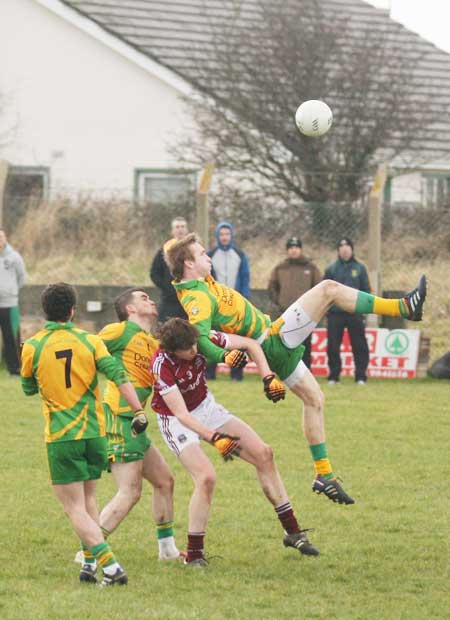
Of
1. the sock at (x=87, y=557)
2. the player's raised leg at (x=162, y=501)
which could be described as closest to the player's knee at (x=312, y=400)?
the player's raised leg at (x=162, y=501)

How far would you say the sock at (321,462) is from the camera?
8797mm

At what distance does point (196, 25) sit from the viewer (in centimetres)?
2762

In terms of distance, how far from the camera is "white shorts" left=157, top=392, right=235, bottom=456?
8094 mm

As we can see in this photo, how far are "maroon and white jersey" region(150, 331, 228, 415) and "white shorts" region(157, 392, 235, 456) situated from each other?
1.7 inches

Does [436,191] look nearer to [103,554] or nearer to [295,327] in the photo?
[295,327]

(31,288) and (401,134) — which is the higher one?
(401,134)

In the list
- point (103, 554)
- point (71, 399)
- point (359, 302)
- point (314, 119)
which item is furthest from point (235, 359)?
point (314, 119)

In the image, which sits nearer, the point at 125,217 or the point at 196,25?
the point at 125,217

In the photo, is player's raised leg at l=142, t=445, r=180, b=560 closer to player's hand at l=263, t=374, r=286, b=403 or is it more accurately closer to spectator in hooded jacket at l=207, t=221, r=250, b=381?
player's hand at l=263, t=374, r=286, b=403

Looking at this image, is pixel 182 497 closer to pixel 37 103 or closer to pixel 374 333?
pixel 374 333

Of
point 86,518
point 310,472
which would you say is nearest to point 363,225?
point 310,472

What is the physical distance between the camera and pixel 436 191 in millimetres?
21734

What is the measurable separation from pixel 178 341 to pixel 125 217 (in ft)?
37.6

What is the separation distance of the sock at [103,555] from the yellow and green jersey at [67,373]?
641 mm
